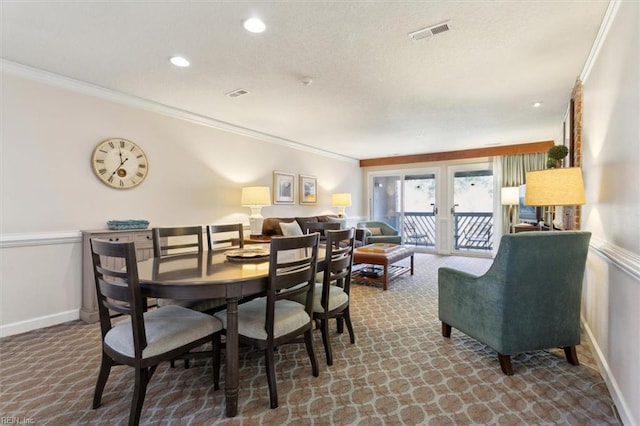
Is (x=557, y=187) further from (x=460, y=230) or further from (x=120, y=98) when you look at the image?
(x=460, y=230)

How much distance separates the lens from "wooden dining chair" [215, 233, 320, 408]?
5.59 feet

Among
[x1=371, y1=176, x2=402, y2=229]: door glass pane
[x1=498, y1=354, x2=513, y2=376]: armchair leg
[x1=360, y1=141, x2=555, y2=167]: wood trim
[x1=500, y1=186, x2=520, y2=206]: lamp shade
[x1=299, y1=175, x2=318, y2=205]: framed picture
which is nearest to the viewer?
[x1=498, y1=354, x2=513, y2=376]: armchair leg

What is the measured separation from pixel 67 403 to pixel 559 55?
14.1 ft

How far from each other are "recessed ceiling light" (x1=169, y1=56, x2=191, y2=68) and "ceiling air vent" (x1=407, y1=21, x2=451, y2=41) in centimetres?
188

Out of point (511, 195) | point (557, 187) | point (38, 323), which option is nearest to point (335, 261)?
point (557, 187)

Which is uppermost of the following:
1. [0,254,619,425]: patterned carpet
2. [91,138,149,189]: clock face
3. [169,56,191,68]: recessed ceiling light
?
[169,56,191,68]: recessed ceiling light

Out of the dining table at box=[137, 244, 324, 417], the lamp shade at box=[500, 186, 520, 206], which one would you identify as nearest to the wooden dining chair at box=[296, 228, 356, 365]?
the dining table at box=[137, 244, 324, 417]

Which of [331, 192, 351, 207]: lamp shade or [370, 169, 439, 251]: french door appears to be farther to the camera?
[370, 169, 439, 251]: french door

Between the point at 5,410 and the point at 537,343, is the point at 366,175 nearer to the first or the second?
the point at 537,343

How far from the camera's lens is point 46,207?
2879 millimetres

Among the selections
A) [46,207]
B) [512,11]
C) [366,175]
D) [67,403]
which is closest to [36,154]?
[46,207]

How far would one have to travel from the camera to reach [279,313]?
1.88m

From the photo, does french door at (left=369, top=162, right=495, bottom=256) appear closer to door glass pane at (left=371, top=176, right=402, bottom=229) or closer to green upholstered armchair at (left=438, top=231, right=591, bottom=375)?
door glass pane at (left=371, top=176, right=402, bottom=229)

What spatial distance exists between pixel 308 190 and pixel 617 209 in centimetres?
498
